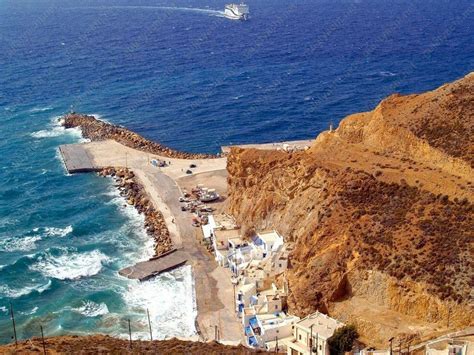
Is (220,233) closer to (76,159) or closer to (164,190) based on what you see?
(164,190)

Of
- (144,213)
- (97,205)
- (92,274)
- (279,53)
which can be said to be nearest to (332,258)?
(92,274)

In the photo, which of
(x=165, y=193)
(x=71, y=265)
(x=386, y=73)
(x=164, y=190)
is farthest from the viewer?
(x=386, y=73)

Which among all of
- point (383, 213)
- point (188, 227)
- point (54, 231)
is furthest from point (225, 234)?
point (383, 213)

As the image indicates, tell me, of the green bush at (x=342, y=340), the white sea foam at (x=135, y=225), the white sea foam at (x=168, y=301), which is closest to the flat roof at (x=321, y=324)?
the green bush at (x=342, y=340)

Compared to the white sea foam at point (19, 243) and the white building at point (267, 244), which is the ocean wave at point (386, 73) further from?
the white sea foam at point (19, 243)

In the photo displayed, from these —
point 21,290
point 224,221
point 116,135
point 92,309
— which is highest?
point 116,135

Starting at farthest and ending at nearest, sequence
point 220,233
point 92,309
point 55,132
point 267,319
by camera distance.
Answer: point 55,132, point 220,233, point 92,309, point 267,319

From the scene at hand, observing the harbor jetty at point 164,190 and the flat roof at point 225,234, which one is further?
the flat roof at point 225,234

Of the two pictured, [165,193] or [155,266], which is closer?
[155,266]
